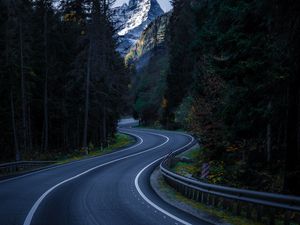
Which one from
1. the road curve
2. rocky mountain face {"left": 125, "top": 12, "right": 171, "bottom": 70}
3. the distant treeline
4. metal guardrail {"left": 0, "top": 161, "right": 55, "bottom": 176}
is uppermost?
rocky mountain face {"left": 125, "top": 12, "right": 171, "bottom": 70}

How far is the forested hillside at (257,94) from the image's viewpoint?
13.1 metres

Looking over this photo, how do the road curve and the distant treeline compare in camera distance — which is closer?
the road curve

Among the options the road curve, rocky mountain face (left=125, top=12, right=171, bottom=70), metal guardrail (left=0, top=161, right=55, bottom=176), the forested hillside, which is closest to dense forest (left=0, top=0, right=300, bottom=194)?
the forested hillside

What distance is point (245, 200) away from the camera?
11086 millimetres

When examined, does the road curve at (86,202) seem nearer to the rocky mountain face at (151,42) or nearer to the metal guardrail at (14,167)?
the metal guardrail at (14,167)

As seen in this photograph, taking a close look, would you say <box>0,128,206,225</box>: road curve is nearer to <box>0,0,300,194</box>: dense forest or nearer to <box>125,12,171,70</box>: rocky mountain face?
<box>0,0,300,194</box>: dense forest

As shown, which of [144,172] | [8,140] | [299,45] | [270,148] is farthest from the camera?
[8,140]

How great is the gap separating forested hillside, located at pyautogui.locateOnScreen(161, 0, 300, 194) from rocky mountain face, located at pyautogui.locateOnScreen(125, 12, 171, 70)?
93518mm

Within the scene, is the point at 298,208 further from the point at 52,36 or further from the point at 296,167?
the point at 52,36

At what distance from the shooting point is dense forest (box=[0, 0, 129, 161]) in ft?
110

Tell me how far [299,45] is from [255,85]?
5.09 metres

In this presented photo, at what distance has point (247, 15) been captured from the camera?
59.2 feet

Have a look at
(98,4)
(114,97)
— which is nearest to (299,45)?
(98,4)

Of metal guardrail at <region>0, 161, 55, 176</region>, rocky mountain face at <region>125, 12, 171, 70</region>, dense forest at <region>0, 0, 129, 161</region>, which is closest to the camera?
metal guardrail at <region>0, 161, 55, 176</region>
